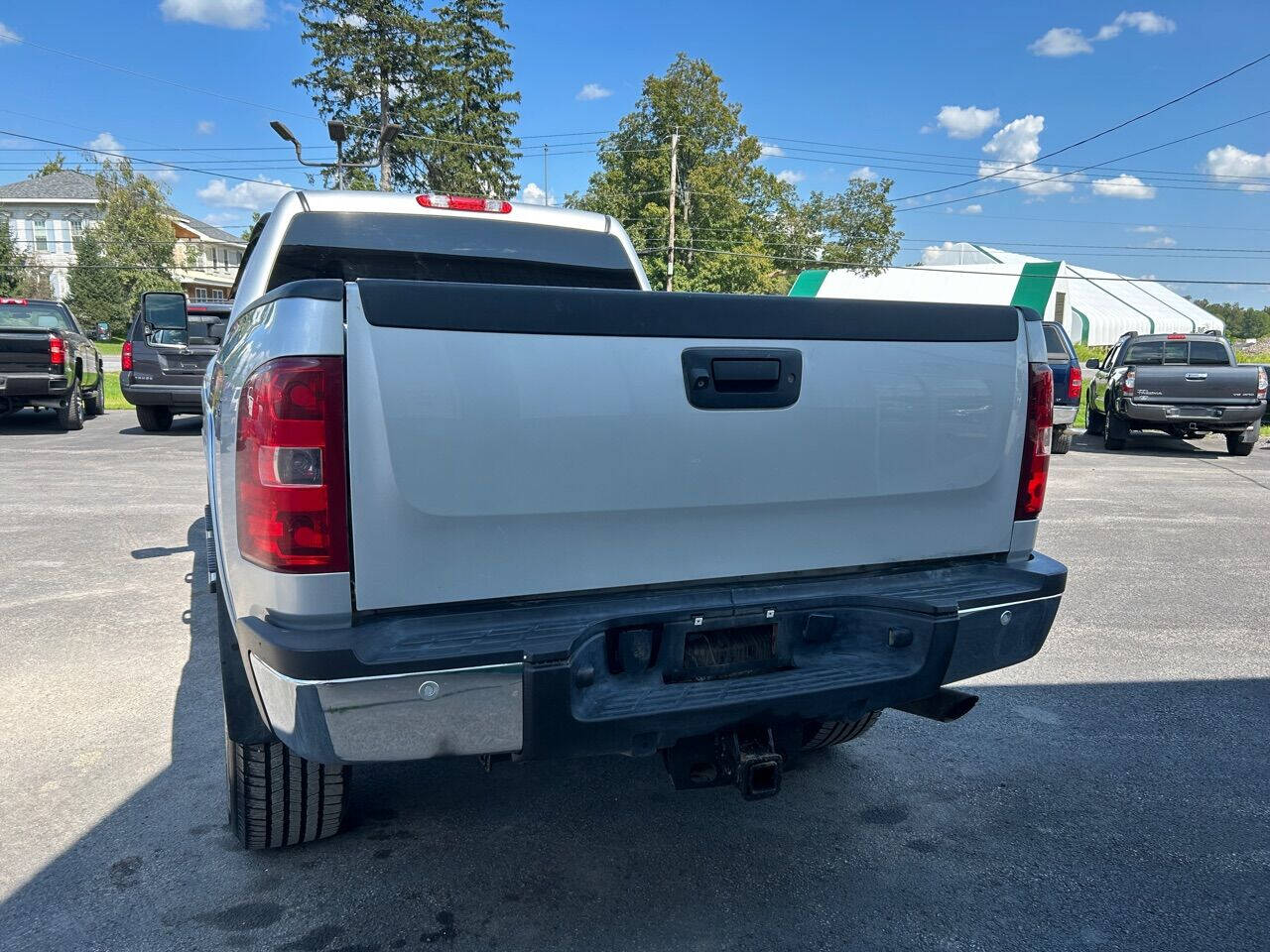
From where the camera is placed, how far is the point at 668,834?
10.2 ft

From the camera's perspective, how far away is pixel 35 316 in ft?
51.4

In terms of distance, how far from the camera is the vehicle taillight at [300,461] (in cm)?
209

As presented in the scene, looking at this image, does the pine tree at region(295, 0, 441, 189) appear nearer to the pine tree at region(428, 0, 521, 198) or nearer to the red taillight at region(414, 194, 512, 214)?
the pine tree at region(428, 0, 521, 198)

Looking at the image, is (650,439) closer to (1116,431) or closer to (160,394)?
(160,394)

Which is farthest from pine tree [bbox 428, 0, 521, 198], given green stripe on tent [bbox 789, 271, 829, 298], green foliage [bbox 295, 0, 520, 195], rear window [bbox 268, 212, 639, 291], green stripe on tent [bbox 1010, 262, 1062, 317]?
rear window [bbox 268, 212, 639, 291]

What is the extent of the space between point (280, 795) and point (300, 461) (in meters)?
1.23

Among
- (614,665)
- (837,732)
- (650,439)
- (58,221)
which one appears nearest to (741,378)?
(650,439)

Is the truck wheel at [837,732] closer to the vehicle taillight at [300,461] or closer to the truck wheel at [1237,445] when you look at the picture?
the vehicle taillight at [300,461]

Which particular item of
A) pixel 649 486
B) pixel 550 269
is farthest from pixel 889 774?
pixel 550 269

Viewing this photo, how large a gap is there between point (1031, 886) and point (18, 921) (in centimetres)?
288

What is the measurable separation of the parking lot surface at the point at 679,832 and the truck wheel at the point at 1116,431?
1046cm

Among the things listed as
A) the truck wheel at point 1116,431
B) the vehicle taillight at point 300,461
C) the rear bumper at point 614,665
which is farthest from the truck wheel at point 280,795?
the truck wheel at point 1116,431

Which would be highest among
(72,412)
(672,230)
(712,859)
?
(672,230)

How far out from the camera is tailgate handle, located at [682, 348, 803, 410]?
2.42 metres
